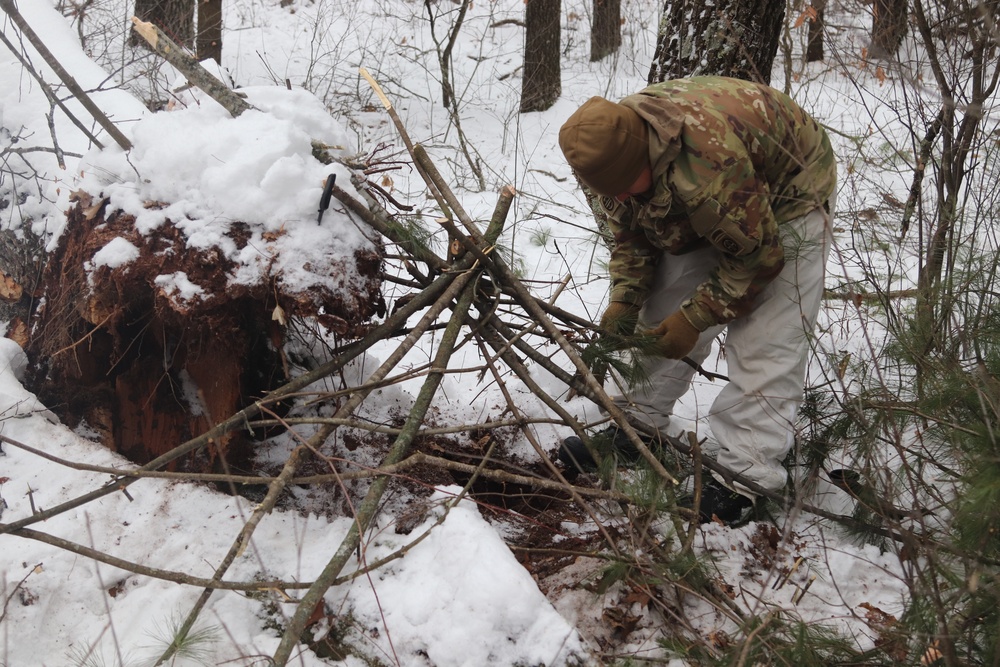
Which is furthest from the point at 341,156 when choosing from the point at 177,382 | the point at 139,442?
the point at 139,442

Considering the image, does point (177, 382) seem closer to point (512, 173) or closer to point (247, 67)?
point (512, 173)

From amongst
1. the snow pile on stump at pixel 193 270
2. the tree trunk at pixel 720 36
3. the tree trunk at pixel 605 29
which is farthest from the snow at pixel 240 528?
the tree trunk at pixel 605 29

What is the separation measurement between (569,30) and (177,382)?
7.15 metres

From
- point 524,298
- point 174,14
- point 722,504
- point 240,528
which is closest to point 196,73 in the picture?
point 524,298

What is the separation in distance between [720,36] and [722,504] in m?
1.85

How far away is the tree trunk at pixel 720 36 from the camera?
273 cm

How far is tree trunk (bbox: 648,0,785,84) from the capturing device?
8.95 feet

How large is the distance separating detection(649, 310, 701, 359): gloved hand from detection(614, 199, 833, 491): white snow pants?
200mm

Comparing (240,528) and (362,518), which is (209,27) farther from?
(362,518)

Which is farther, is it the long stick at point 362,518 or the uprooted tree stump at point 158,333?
the uprooted tree stump at point 158,333

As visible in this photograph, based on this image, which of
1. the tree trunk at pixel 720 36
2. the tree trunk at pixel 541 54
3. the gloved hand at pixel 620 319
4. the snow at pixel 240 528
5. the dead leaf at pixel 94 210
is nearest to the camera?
the snow at pixel 240 528

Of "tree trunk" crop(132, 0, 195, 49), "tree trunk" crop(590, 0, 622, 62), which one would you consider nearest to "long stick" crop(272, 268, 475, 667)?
"tree trunk" crop(132, 0, 195, 49)

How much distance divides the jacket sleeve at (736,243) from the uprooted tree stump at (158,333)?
40.1 inches

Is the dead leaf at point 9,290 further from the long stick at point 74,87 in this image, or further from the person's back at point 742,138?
the person's back at point 742,138
